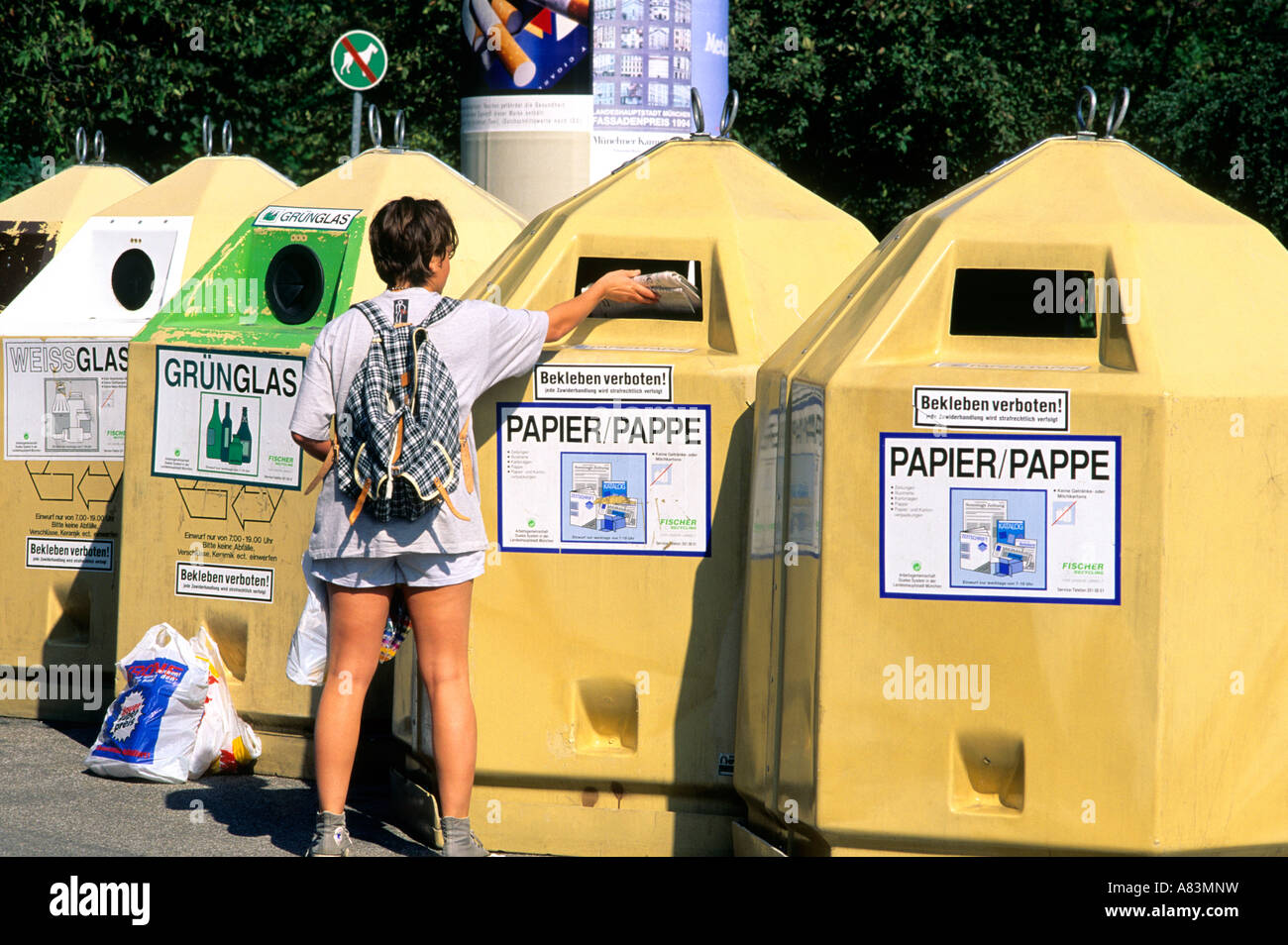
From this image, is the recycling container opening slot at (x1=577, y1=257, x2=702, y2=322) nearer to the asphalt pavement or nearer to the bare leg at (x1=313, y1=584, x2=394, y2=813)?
the bare leg at (x1=313, y1=584, x2=394, y2=813)

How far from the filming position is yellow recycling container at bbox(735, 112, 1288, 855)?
3.41 meters

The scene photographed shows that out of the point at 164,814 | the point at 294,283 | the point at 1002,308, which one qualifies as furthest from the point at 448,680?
the point at 294,283

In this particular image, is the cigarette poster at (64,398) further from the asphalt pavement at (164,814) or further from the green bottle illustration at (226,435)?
the asphalt pavement at (164,814)

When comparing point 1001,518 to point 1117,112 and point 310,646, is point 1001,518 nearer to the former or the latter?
point 1117,112

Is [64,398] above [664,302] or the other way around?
the other way around

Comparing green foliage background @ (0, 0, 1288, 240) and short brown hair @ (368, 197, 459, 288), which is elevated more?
green foliage background @ (0, 0, 1288, 240)

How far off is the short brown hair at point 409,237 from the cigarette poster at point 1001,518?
123cm

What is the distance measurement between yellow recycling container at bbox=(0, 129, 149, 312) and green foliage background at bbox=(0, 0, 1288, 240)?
434 cm

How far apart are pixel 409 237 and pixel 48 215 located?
127 inches

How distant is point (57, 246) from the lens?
21.3 ft

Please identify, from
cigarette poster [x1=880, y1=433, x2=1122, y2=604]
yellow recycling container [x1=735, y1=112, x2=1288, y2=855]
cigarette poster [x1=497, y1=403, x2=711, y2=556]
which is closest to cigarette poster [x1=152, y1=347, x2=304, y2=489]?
cigarette poster [x1=497, y1=403, x2=711, y2=556]

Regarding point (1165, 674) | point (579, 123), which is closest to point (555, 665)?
point (1165, 674)

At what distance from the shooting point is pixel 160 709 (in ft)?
16.5

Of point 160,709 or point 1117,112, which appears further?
point 160,709
